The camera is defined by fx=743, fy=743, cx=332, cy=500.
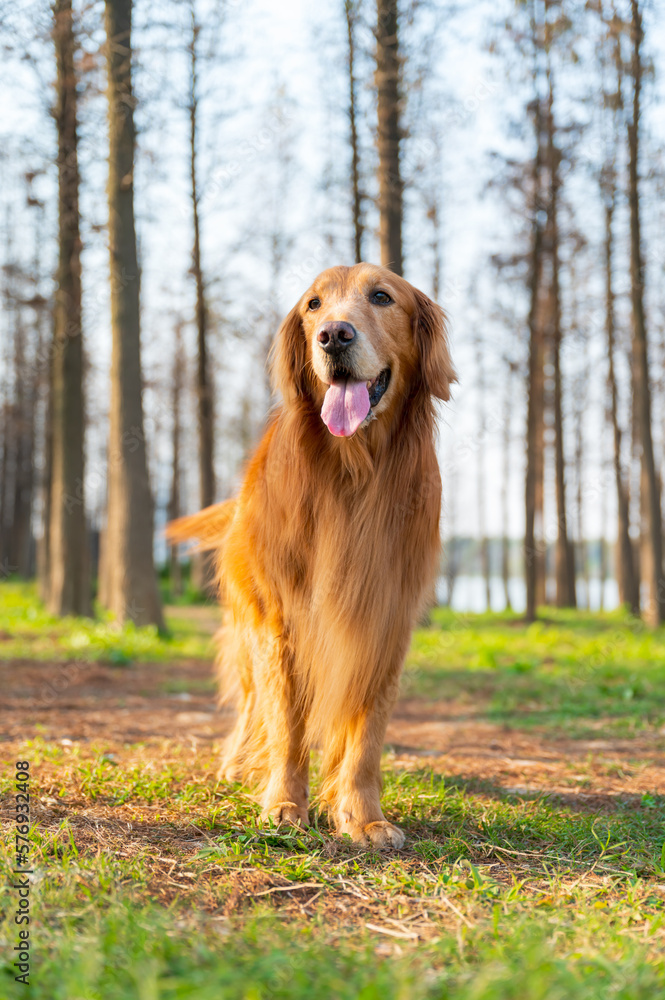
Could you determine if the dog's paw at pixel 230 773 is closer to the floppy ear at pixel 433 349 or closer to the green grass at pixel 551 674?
the floppy ear at pixel 433 349

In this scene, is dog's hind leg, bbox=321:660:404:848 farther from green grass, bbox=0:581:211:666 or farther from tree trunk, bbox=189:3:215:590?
tree trunk, bbox=189:3:215:590

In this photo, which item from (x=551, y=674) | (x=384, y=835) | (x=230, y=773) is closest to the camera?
(x=384, y=835)

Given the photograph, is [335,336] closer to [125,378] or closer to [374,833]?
[374,833]

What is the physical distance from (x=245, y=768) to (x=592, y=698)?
3935mm

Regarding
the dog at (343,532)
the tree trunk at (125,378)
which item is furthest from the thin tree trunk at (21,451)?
the dog at (343,532)

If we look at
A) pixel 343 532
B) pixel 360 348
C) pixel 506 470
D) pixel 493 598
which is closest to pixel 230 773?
pixel 343 532

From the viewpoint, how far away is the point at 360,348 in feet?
9.29

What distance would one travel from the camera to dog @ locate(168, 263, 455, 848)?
Answer: 291 cm

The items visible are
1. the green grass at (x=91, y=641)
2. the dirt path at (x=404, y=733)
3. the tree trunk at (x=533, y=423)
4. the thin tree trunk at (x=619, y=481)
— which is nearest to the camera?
the dirt path at (x=404, y=733)

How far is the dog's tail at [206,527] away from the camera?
4051 millimetres

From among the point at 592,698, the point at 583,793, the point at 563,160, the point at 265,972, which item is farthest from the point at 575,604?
the point at 265,972

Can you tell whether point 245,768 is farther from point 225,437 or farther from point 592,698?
point 225,437

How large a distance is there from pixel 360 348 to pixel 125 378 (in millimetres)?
6774

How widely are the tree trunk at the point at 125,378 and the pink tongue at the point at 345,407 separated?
656 centimetres
